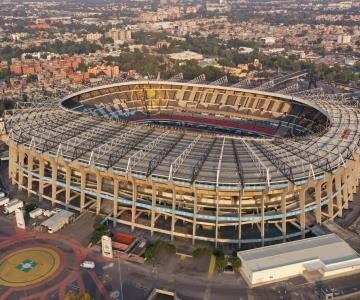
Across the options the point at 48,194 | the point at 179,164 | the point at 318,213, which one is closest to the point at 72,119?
the point at 48,194

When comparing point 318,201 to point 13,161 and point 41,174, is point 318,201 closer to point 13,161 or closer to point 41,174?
point 41,174

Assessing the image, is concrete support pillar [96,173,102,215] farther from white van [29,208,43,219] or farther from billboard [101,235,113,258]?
billboard [101,235,113,258]

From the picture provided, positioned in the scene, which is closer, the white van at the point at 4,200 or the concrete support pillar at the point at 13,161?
the white van at the point at 4,200

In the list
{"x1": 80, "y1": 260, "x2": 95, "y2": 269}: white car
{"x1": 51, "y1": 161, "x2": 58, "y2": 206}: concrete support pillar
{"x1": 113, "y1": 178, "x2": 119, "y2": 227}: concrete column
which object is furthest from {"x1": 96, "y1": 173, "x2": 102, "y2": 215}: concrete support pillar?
{"x1": 80, "y1": 260, "x2": 95, "y2": 269}: white car

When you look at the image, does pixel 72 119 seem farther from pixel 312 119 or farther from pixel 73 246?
pixel 312 119

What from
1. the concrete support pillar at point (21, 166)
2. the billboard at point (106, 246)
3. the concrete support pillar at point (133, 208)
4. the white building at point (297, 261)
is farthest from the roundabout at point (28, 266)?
the white building at point (297, 261)

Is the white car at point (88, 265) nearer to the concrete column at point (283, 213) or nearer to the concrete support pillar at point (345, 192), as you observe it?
the concrete column at point (283, 213)
